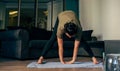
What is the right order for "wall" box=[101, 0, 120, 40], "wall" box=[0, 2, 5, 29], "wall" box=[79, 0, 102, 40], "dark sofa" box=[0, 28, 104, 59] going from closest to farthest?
"dark sofa" box=[0, 28, 104, 59] < "wall" box=[101, 0, 120, 40] < "wall" box=[79, 0, 102, 40] < "wall" box=[0, 2, 5, 29]

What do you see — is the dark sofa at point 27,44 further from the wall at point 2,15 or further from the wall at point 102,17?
the wall at point 2,15

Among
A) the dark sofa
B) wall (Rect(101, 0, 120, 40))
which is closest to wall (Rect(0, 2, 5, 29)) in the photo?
the dark sofa

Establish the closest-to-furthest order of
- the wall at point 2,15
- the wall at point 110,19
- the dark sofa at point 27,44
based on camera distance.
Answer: the dark sofa at point 27,44 → the wall at point 110,19 → the wall at point 2,15

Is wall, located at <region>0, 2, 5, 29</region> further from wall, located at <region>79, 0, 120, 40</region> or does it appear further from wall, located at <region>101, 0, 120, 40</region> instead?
wall, located at <region>101, 0, 120, 40</region>

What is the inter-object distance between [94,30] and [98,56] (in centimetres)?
131

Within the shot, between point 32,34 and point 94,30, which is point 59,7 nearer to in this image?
point 94,30

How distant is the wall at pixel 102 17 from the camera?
507cm

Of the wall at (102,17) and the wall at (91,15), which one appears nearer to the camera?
the wall at (102,17)

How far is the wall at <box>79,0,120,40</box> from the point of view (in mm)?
5074

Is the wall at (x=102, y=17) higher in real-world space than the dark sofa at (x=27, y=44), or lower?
higher

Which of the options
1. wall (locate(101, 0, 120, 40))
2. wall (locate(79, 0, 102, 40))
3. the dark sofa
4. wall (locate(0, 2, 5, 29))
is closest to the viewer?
the dark sofa

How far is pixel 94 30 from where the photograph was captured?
613 centimetres

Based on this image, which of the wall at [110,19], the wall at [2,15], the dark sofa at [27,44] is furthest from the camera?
the wall at [2,15]

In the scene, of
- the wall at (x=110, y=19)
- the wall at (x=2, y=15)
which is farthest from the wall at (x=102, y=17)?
the wall at (x=2, y=15)
